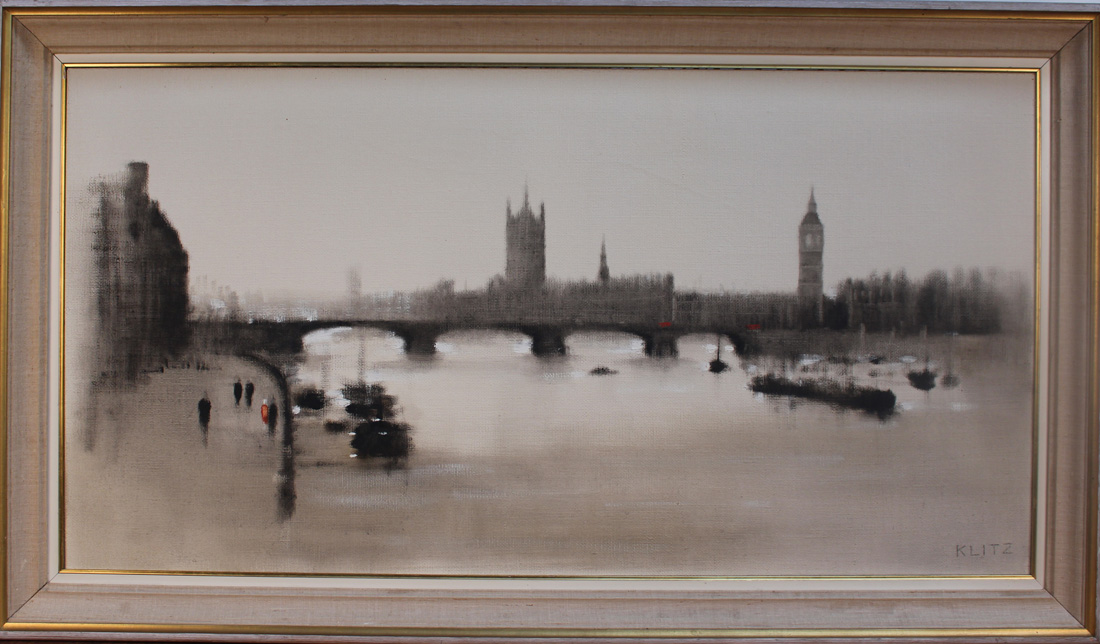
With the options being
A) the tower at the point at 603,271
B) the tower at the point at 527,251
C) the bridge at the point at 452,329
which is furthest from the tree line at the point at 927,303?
the tower at the point at 527,251

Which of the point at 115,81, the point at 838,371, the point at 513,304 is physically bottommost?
the point at 838,371

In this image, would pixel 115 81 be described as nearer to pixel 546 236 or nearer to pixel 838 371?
pixel 546 236

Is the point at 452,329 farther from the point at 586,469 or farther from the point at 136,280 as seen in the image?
the point at 136,280

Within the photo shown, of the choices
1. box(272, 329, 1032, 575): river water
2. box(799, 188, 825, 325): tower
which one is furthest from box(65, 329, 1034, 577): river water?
box(799, 188, 825, 325): tower

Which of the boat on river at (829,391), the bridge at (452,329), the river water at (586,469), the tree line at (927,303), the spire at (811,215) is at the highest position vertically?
the spire at (811,215)

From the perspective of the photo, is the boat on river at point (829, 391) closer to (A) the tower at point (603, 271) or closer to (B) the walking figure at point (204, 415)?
(A) the tower at point (603, 271)

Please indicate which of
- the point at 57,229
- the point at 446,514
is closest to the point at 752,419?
the point at 446,514
